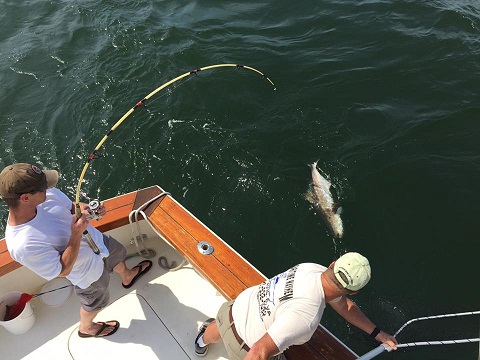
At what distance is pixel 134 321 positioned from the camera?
13.4 feet

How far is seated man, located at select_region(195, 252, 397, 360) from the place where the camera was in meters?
2.48

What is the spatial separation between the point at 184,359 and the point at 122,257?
4.32 ft

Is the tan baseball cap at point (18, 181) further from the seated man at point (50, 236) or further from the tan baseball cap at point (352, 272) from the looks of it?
the tan baseball cap at point (352, 272)

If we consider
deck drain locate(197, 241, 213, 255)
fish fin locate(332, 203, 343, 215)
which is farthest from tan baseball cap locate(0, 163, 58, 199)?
fish fin locate(332, 203, 343, 215)

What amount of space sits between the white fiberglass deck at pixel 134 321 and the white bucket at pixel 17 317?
98 millimetres

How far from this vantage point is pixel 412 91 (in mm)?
8125

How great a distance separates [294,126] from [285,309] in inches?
222

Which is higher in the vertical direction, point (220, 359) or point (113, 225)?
point (113, 225)

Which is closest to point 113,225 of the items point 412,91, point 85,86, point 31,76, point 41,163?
point 41,163

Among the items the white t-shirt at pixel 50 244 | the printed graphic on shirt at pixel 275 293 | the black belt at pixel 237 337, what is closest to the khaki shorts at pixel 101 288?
the white t-shirt at pixel 50 244

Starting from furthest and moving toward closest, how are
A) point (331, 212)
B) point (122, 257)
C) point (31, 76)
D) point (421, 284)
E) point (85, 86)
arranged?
point (31, 76) → point (85, 86) → point (331, 212) → point (421, 284) → point (122, 257)

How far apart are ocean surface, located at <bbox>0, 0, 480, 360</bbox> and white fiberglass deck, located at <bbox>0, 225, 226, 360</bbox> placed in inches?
70.0

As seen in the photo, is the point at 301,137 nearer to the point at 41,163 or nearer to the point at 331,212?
the point at 331,212

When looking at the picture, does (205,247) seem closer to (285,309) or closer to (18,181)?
(285,309)
